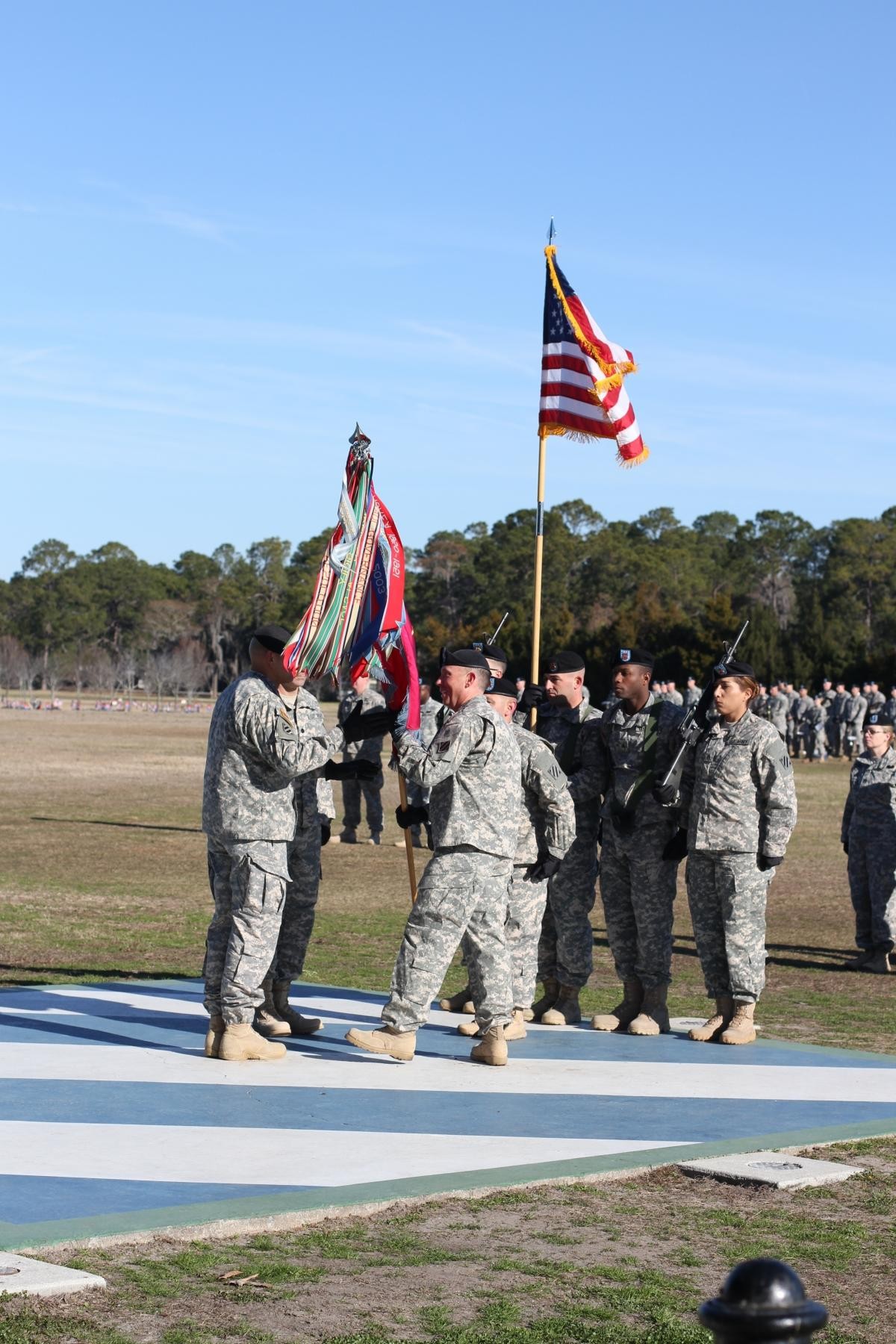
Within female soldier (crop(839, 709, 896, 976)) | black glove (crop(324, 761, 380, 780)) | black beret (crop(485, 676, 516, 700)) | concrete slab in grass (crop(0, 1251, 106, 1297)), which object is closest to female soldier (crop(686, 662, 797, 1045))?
black beret (crop(485, 676, 516, 700))

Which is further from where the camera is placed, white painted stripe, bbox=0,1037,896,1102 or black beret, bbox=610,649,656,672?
black beret, bbox=610,649,656,672

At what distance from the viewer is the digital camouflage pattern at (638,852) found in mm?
9109

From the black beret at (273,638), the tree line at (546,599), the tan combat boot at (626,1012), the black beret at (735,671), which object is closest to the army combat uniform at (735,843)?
the black beret at (735,671)

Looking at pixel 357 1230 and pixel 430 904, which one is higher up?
pixel 430 904

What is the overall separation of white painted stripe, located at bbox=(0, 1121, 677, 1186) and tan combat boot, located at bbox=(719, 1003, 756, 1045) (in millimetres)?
2235

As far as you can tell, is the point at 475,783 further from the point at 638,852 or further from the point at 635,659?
Result: the point at 635,659

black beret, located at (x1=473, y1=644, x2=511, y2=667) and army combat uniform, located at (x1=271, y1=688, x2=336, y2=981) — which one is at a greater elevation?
black beret, located at (x1=473, y1=644, x2=511, y2=667)

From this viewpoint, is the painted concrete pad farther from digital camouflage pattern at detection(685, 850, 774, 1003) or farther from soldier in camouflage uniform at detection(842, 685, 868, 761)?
soldier in camouflage uniform at detection(842, 685, 868, 761)

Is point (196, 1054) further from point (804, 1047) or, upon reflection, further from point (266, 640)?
point (804, 1047)

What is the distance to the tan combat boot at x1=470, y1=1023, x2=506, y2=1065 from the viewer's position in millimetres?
8211

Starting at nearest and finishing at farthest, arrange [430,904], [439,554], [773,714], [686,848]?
[430,904] → [686,848] → [773,714] → [439,554]

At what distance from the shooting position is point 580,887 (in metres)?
9.45

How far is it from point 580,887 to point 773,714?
37723mm

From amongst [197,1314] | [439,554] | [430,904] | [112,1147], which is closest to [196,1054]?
[430,904]
